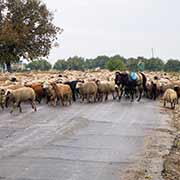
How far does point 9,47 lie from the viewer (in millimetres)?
50719

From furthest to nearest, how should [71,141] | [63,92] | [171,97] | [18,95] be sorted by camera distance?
1. [171,97]
2. [63,92]
3. [18,95]
4. [71,141]

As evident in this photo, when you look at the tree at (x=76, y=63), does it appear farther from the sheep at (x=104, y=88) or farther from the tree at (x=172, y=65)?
the sheep at (x=104, y=88)

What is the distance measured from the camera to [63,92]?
25.7 meters

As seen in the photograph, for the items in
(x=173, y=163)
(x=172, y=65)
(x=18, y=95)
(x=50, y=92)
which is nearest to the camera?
(x=173, y=163)

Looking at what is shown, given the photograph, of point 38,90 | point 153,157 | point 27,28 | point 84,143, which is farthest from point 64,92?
point 27,28

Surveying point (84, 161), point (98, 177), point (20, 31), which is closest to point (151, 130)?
point (84, 161)

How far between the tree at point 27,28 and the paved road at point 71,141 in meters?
27.9

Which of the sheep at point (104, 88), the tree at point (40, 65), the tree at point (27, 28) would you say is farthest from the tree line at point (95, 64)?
the sheep at point (104, 88)

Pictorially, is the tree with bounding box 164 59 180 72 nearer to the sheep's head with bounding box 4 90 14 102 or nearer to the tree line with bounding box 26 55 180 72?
the tree line with bounding box 26 55 180 72

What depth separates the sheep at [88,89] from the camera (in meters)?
27.4

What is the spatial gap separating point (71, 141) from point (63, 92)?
11.0 m

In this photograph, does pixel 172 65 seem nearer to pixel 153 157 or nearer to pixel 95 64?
pixel 95 64

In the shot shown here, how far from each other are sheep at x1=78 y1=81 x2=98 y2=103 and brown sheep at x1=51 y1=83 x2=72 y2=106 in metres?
1.23

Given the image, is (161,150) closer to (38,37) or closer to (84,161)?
(84,161)
